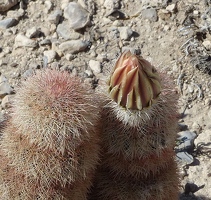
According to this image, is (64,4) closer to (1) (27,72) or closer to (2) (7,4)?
(2) (7,4)

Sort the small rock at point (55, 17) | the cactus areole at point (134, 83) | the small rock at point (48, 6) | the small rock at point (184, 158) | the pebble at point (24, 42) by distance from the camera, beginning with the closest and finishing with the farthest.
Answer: the cactus areole at point (134, 83)
the small rock at point (184, 158)
the pebble at point (24, 42)
the small rock at point (55, 17)
the small rock at point (48, 6)

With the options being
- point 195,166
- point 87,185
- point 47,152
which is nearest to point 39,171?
point 47,152

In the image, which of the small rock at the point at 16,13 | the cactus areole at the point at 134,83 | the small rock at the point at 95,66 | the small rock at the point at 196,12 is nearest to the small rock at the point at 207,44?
the small rock at the point at 196,12

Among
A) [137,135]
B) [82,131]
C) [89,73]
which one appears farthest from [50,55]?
[82,131]

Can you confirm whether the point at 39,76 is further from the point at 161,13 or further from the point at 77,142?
the point at 161,13

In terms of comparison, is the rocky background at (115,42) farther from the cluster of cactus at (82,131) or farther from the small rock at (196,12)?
the cluster of cactus at (82,131)
